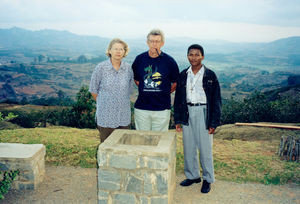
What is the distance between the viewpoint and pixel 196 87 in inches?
147

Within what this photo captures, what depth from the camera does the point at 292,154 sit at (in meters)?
5.46

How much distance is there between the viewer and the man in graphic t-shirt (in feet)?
12.6

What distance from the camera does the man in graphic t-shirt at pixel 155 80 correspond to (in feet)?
12.6

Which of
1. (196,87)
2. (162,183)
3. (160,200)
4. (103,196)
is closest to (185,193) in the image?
(160,200)

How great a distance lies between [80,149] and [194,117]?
10.6 ft

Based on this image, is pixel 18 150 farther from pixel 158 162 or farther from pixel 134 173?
pixel 158 162

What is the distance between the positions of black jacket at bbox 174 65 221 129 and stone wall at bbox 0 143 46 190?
2.45 metres

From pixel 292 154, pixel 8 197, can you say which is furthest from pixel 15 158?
pixel 292 154

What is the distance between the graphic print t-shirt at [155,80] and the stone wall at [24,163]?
200 cm

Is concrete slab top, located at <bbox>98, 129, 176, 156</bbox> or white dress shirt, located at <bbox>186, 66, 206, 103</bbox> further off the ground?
white dress shirt, located at <bbox>186, 66, 206, 103</bbox>

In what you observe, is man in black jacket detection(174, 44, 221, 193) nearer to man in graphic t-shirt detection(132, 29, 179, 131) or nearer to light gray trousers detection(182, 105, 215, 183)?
light gray trousers detection(182, 105, 215, 183)

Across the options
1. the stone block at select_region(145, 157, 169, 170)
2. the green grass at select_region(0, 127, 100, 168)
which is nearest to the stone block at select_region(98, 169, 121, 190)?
the stone block at select_region(145, 157, 169, 170)

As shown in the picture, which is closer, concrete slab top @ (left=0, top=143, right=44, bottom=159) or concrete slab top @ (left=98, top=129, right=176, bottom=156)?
concrete slab top @ (left=98, top=129, right=176, bottom=156)

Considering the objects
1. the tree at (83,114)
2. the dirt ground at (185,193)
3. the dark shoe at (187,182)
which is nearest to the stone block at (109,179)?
the dirt ground at (185,193)
